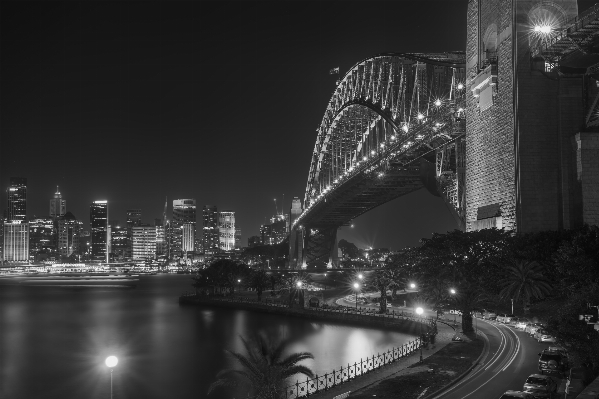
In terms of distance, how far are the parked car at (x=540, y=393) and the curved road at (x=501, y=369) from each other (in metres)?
1.39

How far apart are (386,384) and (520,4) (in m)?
20.7

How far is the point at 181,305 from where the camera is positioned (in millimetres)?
81312

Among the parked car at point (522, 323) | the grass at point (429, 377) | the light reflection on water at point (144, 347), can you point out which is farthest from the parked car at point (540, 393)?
the parked car at point (522, 323)

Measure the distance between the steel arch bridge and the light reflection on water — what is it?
47.5 feet

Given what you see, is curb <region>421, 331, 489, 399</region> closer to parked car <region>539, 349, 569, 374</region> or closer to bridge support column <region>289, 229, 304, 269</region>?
parked car <region>539, 349, 569, 374</region>

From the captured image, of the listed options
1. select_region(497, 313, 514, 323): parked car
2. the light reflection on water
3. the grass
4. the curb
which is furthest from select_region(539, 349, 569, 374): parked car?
select_region(497, 313, 514, 323): parked car

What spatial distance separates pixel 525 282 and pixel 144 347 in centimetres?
2975

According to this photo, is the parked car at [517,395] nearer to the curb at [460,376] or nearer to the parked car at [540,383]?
the parked car at [540,383]

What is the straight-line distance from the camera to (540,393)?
18219 millimetres

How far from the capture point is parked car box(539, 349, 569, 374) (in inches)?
878

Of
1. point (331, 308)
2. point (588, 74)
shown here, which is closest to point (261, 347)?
point (588, 74)

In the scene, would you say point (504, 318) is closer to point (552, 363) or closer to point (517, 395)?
point (552, 363)

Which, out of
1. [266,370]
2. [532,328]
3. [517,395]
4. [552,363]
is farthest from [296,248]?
[517,395]

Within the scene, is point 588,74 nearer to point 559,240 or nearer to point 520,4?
point 520,4
